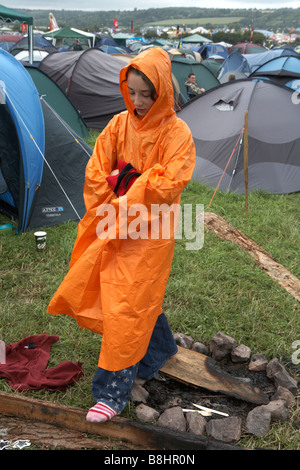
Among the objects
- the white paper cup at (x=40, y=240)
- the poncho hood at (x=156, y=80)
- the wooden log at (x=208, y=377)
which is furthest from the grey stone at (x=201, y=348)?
the white paper cup at (x=40, y=240)

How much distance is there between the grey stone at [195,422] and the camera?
2160 millimetres

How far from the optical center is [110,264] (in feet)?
6.73

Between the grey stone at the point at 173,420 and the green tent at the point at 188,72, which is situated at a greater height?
the green tent at the point at 188,72

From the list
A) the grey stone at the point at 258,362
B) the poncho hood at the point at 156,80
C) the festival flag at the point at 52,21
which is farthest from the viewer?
the festival flag at the point at 52,21

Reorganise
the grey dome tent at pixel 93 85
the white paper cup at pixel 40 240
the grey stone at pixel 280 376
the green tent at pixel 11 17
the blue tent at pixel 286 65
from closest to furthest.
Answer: the grey stone at pixel 280 376
the white paper cup at pixel 40 240
the green tent at pixel 11 17
the grey dome tent at pixel 93 85
the blue tent at pixel 286 65

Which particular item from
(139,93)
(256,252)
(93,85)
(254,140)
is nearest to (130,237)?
(139,93)

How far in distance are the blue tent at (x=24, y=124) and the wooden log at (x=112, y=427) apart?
2573mm

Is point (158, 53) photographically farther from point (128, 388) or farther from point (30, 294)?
point (30, 294)

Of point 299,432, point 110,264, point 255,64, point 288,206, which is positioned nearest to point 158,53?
point 110,264

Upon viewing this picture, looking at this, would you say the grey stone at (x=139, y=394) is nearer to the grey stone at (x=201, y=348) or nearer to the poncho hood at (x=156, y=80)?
the grey stone at (x=201, y=348)

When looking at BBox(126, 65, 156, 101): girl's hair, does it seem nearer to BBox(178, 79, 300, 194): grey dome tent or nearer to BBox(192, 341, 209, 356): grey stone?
BBox(192, 341, 209, 356): grey stone

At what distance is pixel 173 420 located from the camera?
2.17 meters

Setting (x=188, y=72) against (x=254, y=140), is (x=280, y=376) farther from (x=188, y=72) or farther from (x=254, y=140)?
(x=188, y=72)

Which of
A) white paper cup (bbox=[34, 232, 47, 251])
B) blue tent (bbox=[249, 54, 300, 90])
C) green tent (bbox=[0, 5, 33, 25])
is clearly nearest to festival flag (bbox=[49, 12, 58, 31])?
blue tent (bbox=[249, 54, 300, 90])
